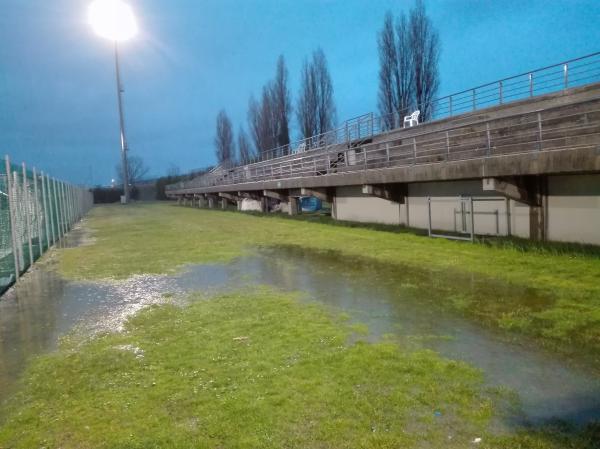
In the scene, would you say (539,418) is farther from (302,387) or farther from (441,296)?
(441,296)

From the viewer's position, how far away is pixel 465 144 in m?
12.6

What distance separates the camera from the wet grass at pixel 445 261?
5398mm

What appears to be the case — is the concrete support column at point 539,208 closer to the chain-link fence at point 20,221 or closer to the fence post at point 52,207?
the chain-link fence at point 20,221

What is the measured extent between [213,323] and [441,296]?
10.4 feet

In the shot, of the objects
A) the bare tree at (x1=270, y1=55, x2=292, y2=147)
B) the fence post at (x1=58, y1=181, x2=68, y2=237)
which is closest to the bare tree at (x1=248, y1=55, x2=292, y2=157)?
the bare tree at (x1=270, y1=55, x2=292, y2=147)

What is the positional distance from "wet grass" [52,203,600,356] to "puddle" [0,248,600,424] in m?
0.29

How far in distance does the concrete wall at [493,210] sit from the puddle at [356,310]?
369 centimetres

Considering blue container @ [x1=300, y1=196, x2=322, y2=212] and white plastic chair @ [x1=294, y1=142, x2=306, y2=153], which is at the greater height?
white plastic chair @ [x1=294, y1=142, x2=306, y2=153]

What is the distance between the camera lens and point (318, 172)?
2278 centimetres

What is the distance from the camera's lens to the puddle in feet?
12.4

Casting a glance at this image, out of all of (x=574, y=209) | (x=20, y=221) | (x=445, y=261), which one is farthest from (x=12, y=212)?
(x=574, y=209)

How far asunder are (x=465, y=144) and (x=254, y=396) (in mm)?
10672

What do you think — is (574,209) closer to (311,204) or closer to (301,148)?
(311,204)

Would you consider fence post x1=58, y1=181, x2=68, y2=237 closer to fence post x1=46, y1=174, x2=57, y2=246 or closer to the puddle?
fence post x1=46, y1=174, x2=57, y2=246
